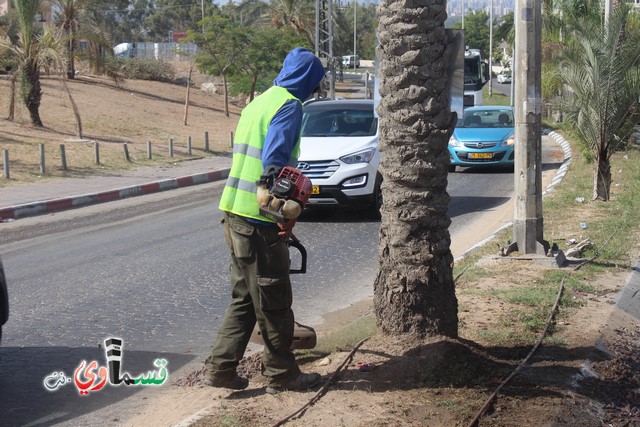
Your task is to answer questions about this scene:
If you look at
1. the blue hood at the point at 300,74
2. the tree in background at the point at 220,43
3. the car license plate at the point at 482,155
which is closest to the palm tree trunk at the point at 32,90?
the car license plate at the point at 482,155

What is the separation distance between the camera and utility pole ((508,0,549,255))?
930 cm

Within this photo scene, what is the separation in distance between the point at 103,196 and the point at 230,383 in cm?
1183

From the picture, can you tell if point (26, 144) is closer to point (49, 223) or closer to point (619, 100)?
point (49, 223)

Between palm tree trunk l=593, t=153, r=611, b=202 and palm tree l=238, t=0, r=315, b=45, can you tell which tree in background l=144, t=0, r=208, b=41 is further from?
palm tree trunk l=593, t=153, r=611, b=202

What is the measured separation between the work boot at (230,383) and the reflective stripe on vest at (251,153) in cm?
103

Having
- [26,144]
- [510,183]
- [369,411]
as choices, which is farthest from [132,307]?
[26,144]

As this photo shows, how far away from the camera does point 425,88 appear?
551 cm

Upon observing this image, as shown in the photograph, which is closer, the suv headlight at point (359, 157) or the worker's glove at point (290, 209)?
the worker's glove at point (290, 209)

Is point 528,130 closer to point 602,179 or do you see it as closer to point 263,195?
point 602,179

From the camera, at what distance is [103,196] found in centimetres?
1642

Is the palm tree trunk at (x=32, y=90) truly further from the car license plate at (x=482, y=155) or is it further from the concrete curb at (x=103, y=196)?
the car license plate at (x=482, y=155)

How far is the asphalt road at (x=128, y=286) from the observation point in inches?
239

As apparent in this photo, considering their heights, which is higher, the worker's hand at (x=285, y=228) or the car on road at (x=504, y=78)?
the car on road at (x=504, y=78)

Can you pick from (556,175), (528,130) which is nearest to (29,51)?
(556,175)
